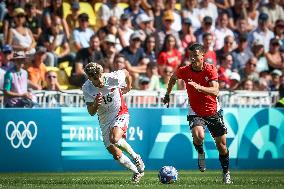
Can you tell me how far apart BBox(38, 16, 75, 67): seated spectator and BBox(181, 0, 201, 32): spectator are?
4061mm

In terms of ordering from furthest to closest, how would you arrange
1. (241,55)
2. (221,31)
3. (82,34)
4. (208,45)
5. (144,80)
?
(221,31) → (241,55) → (208,45) → (82,34) → (144,80)

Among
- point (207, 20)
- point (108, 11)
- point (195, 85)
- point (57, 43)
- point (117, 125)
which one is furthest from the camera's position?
point (207, 20)

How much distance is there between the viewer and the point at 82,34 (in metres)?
25.3

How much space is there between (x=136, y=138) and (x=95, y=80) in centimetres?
543

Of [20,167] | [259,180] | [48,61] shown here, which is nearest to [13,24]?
[48,61]

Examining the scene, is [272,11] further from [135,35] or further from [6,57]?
[6,57]

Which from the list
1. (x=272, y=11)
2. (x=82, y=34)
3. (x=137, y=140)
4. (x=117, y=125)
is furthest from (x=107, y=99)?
(x=272, y=11)

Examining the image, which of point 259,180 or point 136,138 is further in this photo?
point 136,138

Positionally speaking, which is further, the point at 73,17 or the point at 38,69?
the point at 73,17

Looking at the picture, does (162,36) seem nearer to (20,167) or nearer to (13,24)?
(13,24)

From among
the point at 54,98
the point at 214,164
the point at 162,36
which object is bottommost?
the point at 214,164

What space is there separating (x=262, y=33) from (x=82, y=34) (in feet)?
18.8

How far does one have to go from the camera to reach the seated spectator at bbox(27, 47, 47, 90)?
76.3ft

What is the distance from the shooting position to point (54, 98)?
2203 centimetres
